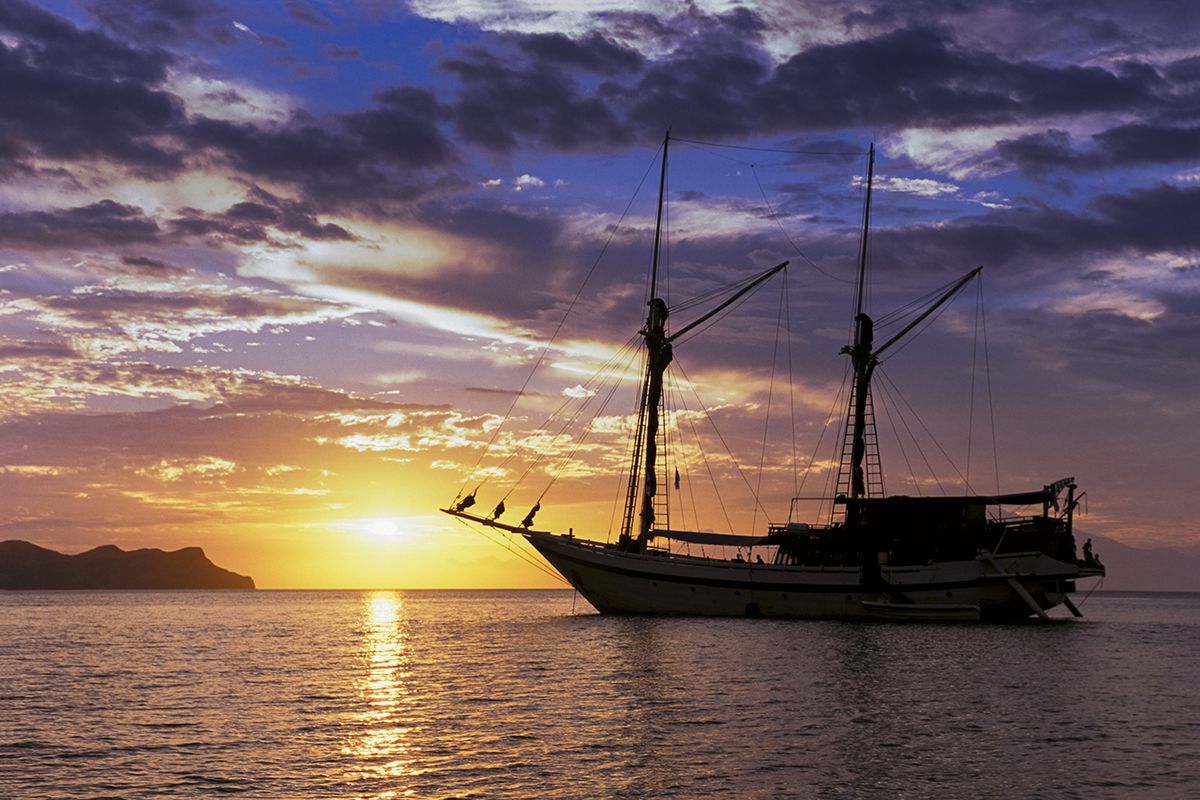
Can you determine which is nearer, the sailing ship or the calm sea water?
the calm sea water

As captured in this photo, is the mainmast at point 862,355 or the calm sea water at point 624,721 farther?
the mainmast at point 862,355

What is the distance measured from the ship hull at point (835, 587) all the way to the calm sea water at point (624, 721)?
24.6 feet

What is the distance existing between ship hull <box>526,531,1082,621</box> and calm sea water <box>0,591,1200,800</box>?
295 inches

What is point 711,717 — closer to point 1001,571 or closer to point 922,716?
point 922,716

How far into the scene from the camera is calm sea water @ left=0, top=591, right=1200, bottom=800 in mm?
22422

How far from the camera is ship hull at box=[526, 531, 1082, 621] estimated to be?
2598 inches

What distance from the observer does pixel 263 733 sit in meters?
28.9

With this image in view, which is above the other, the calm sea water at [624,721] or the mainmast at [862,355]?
the mainmast at [862,355]

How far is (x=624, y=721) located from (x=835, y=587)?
40.2 m

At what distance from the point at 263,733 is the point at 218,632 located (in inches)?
2419

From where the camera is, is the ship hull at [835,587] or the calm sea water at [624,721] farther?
the ship hull at [835,587]

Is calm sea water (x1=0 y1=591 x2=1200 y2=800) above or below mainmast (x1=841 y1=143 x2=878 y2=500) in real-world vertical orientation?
below

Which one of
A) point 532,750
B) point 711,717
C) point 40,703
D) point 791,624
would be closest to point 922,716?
point 711,717

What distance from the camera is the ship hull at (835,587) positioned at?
6600cm
